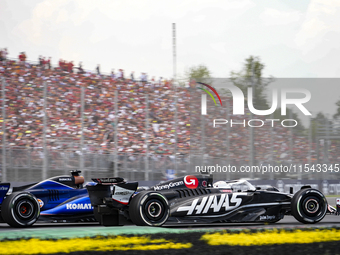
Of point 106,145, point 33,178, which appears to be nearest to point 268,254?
point 33,178

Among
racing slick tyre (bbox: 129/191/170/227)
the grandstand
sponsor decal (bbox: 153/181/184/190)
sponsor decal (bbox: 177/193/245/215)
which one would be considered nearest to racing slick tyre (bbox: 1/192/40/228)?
racing slick tyre (bbox: 129/191/170/227)

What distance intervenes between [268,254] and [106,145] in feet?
46.4

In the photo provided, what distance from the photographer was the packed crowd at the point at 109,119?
18.1 m

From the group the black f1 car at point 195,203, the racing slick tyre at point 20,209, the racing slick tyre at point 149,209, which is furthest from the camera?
the racing slick tyre at point 20,209

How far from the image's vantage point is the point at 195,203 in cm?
806

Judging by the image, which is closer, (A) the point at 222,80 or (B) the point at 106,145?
(B) the point at 106,145

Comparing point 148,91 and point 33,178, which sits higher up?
point 148,91

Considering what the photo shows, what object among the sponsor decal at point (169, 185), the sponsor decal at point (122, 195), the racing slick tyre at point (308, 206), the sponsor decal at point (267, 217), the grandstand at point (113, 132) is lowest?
the sponsor decal at point (267, 217)

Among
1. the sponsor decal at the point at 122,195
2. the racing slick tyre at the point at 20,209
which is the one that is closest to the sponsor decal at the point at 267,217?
the sponsor decal at the point at 122,195

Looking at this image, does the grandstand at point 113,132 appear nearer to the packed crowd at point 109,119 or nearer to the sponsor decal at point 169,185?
the packed crowd at point 109,119

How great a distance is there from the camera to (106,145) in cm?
1895

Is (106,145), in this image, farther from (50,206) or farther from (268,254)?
(268,254)

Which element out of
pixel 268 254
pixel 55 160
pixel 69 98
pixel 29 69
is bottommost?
pixel 268 254

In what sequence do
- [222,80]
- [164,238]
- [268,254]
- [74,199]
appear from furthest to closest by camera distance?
[222,80] → [74,199] → [164,238] → [268,254]
